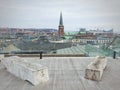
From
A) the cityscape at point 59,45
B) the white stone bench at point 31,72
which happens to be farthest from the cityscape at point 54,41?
the white stone bench at point 31,72

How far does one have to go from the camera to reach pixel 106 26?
278 inches

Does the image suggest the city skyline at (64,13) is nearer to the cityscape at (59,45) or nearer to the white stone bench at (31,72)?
the cityscape at (59,45)

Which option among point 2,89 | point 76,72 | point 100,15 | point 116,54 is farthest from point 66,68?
point 100,15

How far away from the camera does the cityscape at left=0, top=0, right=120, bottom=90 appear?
3.27 metres

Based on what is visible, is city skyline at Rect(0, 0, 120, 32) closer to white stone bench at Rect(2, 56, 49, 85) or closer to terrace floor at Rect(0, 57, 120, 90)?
terrace floor at Rect(0, 57, 120, 90)

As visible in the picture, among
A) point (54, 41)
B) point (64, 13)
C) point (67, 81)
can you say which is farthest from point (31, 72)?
point (64, 13)

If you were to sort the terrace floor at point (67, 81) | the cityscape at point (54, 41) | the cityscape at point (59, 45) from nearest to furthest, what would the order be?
the terrace floor at point (67, 81)
the cityscape at point (59, 45)
the cityscape at point (54, 41)

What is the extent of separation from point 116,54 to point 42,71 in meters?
3.27

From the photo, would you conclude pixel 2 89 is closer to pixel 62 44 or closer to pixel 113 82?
pixel 113 82

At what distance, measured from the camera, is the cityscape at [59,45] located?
327 centimetres

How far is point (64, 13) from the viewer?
7727 millimetres

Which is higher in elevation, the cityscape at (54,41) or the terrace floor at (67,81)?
the cityscape at (54,41)

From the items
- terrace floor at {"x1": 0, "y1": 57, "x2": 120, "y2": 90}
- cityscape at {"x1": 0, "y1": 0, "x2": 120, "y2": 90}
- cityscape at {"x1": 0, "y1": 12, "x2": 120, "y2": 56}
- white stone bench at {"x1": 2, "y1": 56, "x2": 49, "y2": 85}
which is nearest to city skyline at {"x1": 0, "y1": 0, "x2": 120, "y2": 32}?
cityscape at {"x1": 0, "y1": 0, "x2": 120, "y2": 90}

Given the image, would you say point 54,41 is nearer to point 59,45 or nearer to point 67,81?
point 59,45
